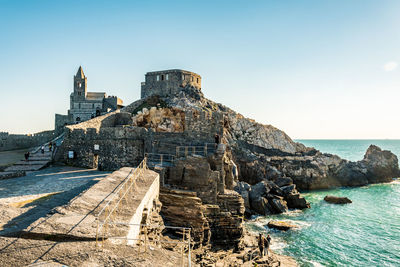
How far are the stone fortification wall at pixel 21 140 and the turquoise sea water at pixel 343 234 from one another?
33324 mm

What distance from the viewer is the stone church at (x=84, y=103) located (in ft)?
159

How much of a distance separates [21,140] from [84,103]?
17.1 meters

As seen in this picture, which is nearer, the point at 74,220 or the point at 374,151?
the point at 74,220

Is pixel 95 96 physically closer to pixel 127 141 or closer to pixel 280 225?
pixel 127 141

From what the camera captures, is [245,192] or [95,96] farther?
[95,96]

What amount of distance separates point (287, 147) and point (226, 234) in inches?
1684

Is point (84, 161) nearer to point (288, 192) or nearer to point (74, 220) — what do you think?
point (74, 220)

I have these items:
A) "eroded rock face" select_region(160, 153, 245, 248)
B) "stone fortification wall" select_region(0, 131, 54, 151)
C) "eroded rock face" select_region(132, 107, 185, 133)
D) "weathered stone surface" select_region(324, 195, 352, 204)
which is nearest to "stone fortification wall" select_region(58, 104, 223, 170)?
"eroded rock face" select_region(160, 153, 245, 248)

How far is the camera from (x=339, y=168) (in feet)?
155

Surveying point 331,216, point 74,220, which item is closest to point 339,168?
point 331,216

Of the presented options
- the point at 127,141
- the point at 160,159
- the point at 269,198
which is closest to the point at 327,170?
the point at 269,198

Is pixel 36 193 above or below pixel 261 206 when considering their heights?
above

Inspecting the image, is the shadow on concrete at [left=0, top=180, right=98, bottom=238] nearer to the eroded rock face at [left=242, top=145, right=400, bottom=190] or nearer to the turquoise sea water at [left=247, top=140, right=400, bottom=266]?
the turquoise sea water at [left=247, top=140, right=400, bottom=266]

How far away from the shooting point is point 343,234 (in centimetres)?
2231
